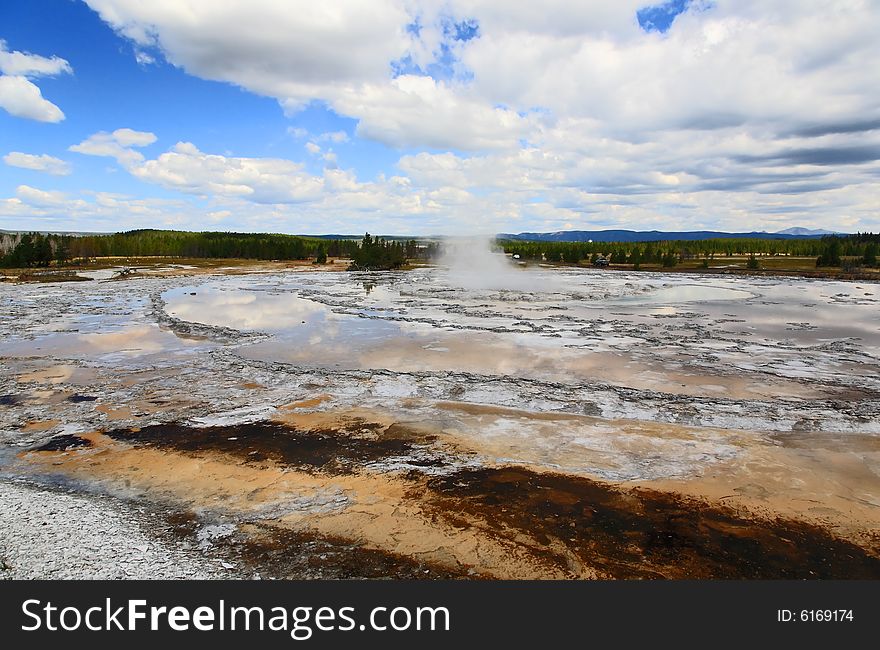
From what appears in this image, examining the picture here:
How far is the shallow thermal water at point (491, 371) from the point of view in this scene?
10.4 meters

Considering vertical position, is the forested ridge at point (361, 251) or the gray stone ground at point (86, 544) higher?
the forested ridge at point (361, 251)

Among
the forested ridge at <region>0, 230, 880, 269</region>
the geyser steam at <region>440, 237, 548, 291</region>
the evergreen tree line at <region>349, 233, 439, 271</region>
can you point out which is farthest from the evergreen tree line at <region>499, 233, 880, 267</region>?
the evergreen tree line at <region>349, 233, 439, 271</region>

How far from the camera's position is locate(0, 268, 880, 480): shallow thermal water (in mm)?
10430

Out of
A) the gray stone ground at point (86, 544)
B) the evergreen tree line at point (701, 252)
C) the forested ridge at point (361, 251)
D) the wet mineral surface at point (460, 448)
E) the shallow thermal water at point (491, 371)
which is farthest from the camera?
the evergreen tree line at point (701, 252)

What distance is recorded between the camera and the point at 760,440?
9.88m

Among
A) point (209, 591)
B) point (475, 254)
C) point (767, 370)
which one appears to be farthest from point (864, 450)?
point (475, 254)

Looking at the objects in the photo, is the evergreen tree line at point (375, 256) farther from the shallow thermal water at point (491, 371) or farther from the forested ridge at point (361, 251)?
the shallow thermal water at point (491, 371)

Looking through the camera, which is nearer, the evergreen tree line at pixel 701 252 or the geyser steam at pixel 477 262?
the geyser steam at pixel 477 262

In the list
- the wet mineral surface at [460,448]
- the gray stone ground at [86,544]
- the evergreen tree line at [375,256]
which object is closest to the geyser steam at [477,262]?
the evergreen tree line at [375,256]

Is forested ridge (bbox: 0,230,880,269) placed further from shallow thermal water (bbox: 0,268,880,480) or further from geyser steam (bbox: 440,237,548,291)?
shallow thermal water (bbox: 0,268,880,480)

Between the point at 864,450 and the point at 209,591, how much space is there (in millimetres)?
10765

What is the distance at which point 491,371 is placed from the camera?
15078mm

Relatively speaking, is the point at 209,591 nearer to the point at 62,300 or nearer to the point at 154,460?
the point at 154,460

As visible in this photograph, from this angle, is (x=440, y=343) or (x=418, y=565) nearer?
(x=418, y=565)
